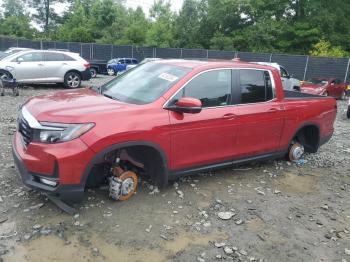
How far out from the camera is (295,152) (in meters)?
6.68

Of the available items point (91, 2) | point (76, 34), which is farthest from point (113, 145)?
point (91, 2)

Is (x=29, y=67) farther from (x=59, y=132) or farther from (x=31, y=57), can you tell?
(x=59, y=132)

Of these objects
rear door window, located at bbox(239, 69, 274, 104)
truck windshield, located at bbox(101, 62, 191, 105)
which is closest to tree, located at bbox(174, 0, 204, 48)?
rear door window, located at bbox(239, 69, 274, 104)

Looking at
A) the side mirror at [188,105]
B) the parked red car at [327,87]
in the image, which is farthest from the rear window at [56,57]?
the side mirror at [188,105]

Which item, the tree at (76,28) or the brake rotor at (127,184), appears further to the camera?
the tree at (76,28)

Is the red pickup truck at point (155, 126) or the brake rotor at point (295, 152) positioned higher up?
the red pickup truck at point (155, 126)

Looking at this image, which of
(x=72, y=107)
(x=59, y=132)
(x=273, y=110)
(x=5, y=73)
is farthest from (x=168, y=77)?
(x=5, y=73)

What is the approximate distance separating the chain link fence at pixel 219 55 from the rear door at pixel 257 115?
2085 centimetres

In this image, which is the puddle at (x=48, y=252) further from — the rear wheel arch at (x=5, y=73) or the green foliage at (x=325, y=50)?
the green foliage at (x=325, y=50)

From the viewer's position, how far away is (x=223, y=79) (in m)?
5.25

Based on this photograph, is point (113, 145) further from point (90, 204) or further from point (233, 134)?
point (233, 134)

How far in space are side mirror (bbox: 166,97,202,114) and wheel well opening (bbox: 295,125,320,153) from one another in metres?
3.06

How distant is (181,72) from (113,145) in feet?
4.84

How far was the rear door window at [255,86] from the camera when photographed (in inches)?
215
